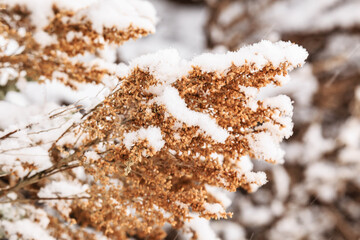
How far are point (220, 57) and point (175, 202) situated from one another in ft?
2.86

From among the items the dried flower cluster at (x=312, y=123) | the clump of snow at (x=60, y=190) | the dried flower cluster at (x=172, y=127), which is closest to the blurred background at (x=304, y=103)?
the dried flower cluster at (x=312, y=123)

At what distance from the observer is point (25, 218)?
255 cm

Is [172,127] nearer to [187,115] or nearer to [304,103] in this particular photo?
[187,115]

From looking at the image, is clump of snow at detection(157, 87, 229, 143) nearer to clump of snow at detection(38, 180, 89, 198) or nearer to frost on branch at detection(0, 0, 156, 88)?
frost on branch at detection(0, 0, 156, 88)

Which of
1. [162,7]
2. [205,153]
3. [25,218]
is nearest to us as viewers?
[205,153]

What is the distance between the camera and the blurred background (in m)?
5.16

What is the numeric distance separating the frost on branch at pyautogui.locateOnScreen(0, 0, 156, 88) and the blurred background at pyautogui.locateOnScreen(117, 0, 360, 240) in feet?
6.96

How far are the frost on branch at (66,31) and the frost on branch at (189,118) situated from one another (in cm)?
87

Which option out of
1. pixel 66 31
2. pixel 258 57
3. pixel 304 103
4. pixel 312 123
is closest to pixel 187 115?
pixel 258 57

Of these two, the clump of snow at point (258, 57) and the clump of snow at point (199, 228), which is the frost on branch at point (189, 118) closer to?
the clump of snow at point (258, 57)

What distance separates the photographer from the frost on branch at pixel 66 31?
2.22m

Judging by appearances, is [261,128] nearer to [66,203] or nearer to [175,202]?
[175,202]

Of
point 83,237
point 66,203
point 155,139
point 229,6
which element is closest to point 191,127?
point 155,139

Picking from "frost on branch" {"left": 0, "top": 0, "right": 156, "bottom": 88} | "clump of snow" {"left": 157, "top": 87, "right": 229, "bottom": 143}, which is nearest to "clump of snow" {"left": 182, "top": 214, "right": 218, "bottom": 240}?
"clump of snow" {"left": 157, "top": 87, "right": 229, "bottom": 143}
